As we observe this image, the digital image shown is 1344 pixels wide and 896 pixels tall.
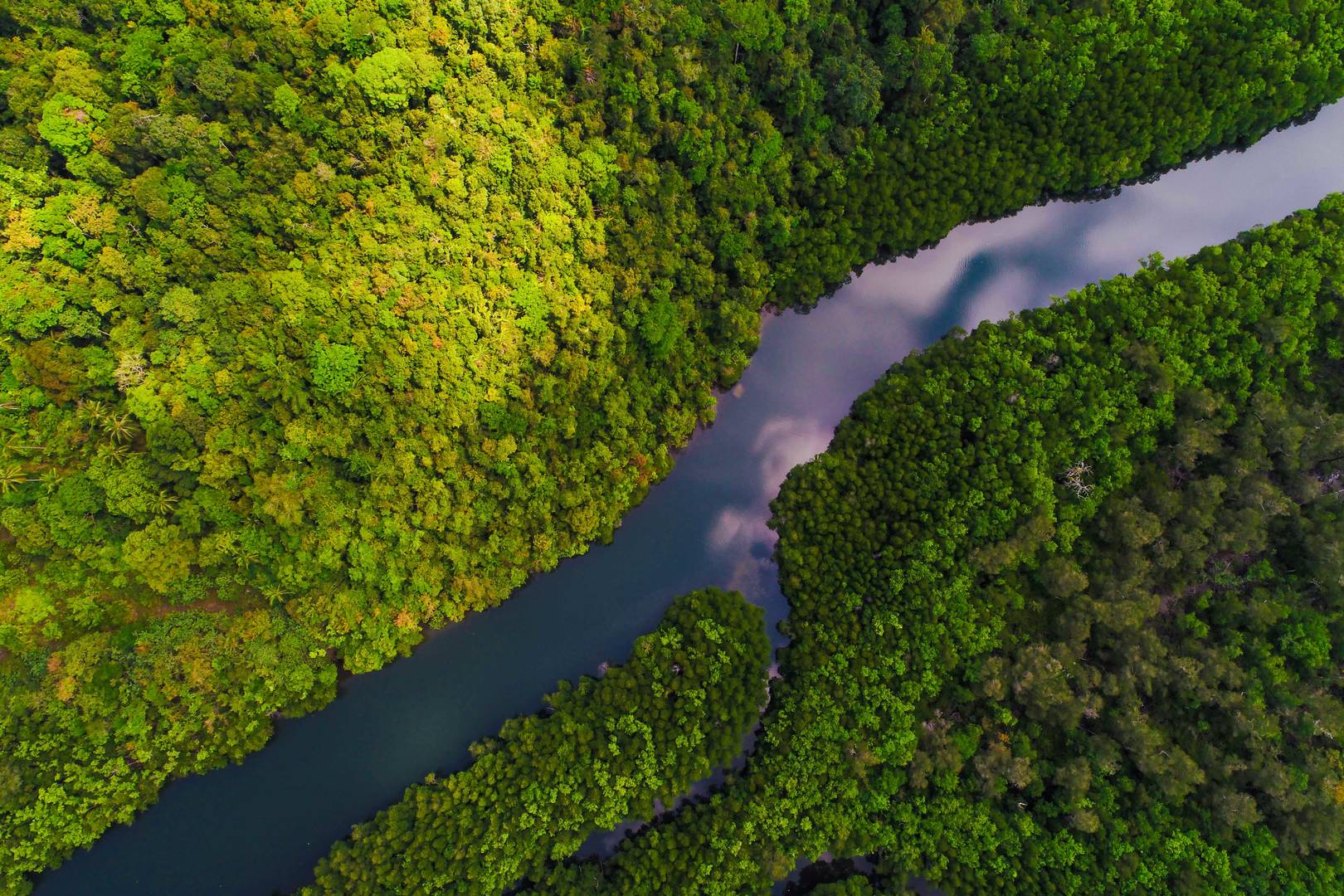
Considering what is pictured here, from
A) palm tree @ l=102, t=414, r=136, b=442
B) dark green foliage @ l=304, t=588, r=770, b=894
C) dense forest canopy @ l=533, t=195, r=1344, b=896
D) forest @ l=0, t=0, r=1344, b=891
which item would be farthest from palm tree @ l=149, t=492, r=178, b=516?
dense forest canopy @ l=533, t=195, r=1344, b=896

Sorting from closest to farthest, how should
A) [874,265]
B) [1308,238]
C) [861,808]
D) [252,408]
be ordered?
[252,408] < [861,808] < [1308,238] < [874,265]

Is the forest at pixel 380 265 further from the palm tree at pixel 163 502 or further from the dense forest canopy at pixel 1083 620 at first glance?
the dense forest canopy at pixel 1083 620

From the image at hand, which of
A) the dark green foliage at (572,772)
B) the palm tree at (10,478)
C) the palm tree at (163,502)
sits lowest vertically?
the dark green foliage at (572,772)

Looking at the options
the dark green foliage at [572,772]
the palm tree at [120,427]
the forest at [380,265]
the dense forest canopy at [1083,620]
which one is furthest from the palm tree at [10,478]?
the dense forest canopy at [1083,620]

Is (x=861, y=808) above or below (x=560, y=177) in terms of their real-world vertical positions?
below

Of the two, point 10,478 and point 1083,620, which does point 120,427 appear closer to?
point 10,478

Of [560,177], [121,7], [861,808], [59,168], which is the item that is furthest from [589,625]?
Answer: [121,7]

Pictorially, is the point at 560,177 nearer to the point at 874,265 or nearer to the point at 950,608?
the point at 874,265

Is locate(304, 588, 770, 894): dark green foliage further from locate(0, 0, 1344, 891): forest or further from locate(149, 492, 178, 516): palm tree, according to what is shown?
locate(149, 492, 178, 516): palm tree
